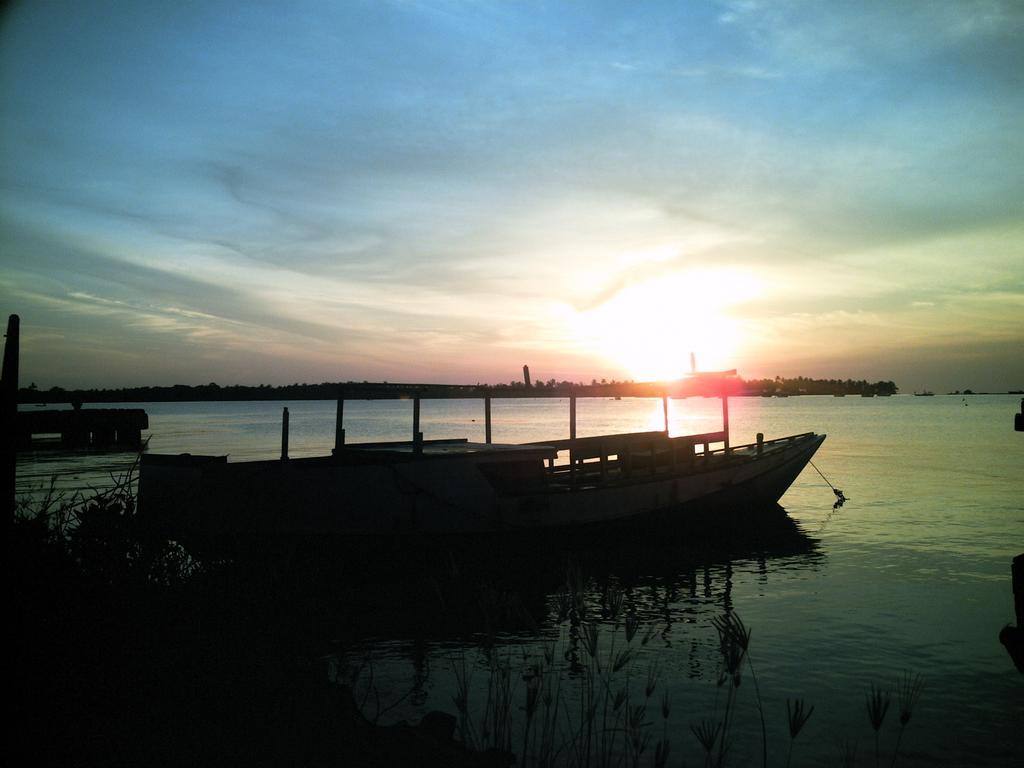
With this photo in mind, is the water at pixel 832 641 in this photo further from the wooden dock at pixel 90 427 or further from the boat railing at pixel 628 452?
the wooden dock at pixel 90 427

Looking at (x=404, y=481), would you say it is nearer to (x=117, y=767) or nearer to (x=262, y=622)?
(x=262, y=622)

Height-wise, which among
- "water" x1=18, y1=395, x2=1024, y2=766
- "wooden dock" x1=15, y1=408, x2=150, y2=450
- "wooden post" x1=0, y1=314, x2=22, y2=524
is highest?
"wooden post" x1=0, y1=314, x2=22, y2=524

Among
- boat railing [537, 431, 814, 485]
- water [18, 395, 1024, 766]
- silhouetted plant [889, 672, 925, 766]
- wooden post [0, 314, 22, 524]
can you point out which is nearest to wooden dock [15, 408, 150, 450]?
boat railing [537, 431, 814, 485]

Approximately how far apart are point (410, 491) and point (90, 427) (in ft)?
169

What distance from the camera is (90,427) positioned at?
56156 millimetres

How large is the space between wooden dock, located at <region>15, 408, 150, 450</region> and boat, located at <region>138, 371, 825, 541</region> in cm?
4733

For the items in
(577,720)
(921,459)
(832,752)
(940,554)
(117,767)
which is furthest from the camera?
(921,459)

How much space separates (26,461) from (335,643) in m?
44.4

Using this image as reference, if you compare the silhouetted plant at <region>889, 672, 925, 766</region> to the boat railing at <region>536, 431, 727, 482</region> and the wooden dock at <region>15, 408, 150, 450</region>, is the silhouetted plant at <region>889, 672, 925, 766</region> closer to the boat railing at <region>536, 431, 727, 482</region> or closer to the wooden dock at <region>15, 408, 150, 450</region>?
the boat railing at <region>536, 431, 727, 482</region>

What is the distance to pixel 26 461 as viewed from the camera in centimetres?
4556

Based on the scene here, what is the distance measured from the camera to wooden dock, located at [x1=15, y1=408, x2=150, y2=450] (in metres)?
54.1

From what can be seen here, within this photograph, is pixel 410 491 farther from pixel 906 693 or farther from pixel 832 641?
pixel 906 693

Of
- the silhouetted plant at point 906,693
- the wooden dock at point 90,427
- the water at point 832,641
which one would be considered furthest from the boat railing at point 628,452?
the wooden dock at point 90,427

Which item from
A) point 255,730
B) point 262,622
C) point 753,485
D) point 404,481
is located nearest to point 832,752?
point 255,730
